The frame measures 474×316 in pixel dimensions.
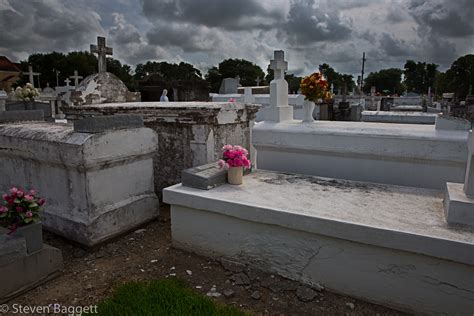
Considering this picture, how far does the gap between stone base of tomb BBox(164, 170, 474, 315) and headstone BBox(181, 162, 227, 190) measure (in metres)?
0.09

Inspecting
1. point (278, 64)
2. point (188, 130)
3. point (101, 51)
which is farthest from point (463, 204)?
point (101, 51)

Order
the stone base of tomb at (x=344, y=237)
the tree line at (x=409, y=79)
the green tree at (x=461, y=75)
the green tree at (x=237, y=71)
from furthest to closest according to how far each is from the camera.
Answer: the tree line at (x=409, y=79), the green tree at (x=237, y=71), the green tree at (x=461, y=75), the stone base of tomb at (x=344, y=237)

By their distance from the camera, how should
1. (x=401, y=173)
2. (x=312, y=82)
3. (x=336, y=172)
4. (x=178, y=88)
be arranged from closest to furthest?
(x=401, y=173)
(x=336, y=172)
(x=312, y=82)
(x=178, y=88)

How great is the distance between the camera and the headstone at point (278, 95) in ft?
18.0

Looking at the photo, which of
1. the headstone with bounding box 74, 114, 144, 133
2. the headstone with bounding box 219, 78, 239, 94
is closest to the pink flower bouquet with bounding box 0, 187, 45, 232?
the headstone with bounding box 74, 114, 144, 133

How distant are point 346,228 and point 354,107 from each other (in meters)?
13.0

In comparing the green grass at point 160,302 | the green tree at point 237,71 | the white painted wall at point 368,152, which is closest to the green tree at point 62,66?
the green tree at point 237,71

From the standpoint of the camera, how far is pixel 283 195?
347 cm

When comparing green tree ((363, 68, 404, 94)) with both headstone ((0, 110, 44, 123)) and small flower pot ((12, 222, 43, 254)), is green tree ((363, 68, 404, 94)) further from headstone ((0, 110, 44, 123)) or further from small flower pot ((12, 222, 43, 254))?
small flower pot ((12, 222, 43, 254))

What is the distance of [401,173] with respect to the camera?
Result: 13.8 ft

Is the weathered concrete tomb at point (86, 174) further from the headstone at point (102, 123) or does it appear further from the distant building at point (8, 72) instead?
the distant building at point (8, 72)

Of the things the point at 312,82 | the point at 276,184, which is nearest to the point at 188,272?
the point at 276,184

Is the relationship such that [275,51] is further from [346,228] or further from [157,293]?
[157,293]

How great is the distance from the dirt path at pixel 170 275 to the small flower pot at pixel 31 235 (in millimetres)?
364
